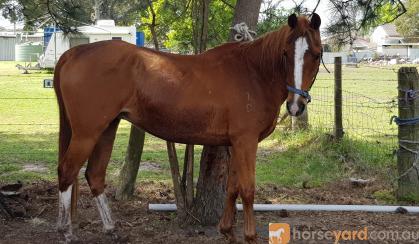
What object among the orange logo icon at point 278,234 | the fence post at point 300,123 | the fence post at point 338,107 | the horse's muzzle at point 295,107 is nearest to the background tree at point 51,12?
the horse's muzzle at point 295,107

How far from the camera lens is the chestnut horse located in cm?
386

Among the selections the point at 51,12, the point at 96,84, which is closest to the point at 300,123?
the point at 51,12

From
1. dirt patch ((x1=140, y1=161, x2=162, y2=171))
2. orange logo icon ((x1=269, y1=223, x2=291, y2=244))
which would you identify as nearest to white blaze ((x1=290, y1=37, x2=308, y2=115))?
orange logo icon ((x1=269, y1=223, x2=291, y2=244))

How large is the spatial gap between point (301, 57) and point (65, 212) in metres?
2.15

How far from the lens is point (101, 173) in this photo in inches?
172

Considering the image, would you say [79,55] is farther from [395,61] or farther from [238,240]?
[395,61]

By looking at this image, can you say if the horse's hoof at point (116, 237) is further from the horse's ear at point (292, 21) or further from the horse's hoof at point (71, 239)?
the horse's ear at point (292, 21)

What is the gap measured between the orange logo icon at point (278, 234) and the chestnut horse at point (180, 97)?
0.59 feet

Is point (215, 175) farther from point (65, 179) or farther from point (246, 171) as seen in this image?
point (65, 179)

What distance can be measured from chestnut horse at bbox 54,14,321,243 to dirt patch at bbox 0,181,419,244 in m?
0.67

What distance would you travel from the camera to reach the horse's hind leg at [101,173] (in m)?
4.33

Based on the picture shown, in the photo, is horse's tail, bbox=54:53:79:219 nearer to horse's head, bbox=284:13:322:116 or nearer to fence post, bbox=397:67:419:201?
horse's head, bbox=284:13:322:116

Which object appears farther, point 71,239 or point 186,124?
point 71,239

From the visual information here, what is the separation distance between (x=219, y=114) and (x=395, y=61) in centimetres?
4567
